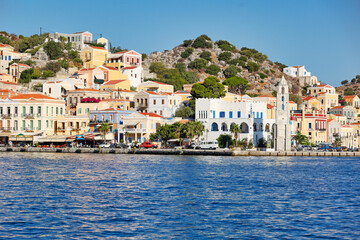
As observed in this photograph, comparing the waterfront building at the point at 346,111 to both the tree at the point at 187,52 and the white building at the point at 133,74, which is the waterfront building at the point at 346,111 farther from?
the tree at the point at 187,52

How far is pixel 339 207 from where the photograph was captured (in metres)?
30.3

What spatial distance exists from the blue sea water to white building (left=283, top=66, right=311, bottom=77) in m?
123

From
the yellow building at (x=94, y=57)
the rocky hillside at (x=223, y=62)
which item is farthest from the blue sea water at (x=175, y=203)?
the rocky hillside at (x=223, y=62)

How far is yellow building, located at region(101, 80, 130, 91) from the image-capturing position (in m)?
98.1

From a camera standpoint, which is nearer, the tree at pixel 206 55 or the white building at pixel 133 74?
the white building at pixel 133 74

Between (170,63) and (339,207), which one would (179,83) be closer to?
(170,63)

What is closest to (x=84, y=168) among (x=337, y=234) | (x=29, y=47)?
(x=337, y=234)

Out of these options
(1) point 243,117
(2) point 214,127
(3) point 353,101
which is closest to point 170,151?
(2) point 214,127

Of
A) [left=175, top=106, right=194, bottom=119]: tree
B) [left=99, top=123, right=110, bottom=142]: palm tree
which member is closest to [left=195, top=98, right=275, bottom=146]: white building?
[left=175, top=106, right=194, bottom=119]: tree

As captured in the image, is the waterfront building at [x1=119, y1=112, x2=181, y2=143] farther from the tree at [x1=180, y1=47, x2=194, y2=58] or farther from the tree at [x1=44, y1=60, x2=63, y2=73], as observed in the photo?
the tree at [x1=180, y1=47, x2=194, y2=58]

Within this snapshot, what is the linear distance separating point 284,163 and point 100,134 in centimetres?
3064

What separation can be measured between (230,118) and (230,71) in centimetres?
6924

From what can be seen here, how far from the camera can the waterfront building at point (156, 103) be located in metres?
88.7

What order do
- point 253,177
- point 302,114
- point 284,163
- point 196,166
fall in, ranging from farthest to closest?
point 302,114 < point 284,163 < point 196,166 < point 253,177
